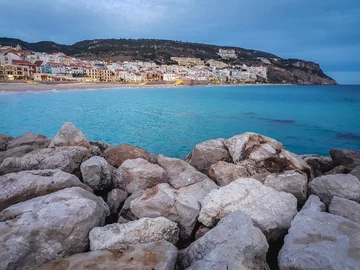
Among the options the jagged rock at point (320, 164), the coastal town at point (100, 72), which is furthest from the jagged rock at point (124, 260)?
the coastal town at point (100, 72)

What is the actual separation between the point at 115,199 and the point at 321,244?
127 inches

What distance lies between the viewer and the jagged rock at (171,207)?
389cm

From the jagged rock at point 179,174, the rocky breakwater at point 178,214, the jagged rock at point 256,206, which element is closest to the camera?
the rocky breakwater at point 178,214

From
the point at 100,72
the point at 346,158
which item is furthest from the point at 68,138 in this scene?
the point at 100,72

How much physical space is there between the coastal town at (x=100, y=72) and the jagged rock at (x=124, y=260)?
61302 mm

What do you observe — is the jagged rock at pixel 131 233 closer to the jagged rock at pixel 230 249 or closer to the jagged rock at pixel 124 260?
the jagged rock at pixel 124 260

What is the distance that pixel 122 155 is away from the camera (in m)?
6.00

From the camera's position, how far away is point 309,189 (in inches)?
178

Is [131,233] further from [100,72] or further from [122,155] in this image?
[100,72]

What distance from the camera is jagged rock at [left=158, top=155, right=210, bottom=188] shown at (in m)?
5.16

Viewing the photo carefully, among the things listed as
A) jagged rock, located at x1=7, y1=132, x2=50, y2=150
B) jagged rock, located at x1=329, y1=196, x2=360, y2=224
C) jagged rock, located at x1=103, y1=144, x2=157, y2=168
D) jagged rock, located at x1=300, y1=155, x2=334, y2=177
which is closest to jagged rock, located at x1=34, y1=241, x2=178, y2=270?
jagged rock, located at x1=329, y1=196, x2=360, y2=224

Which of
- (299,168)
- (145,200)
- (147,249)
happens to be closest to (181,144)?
(299,168)

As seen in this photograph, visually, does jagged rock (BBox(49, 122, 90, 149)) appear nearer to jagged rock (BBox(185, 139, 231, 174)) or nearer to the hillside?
jagged rock (BBox(185, 139, 231, 174))

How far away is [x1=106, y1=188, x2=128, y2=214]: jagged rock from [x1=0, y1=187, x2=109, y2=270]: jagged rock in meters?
0.91
